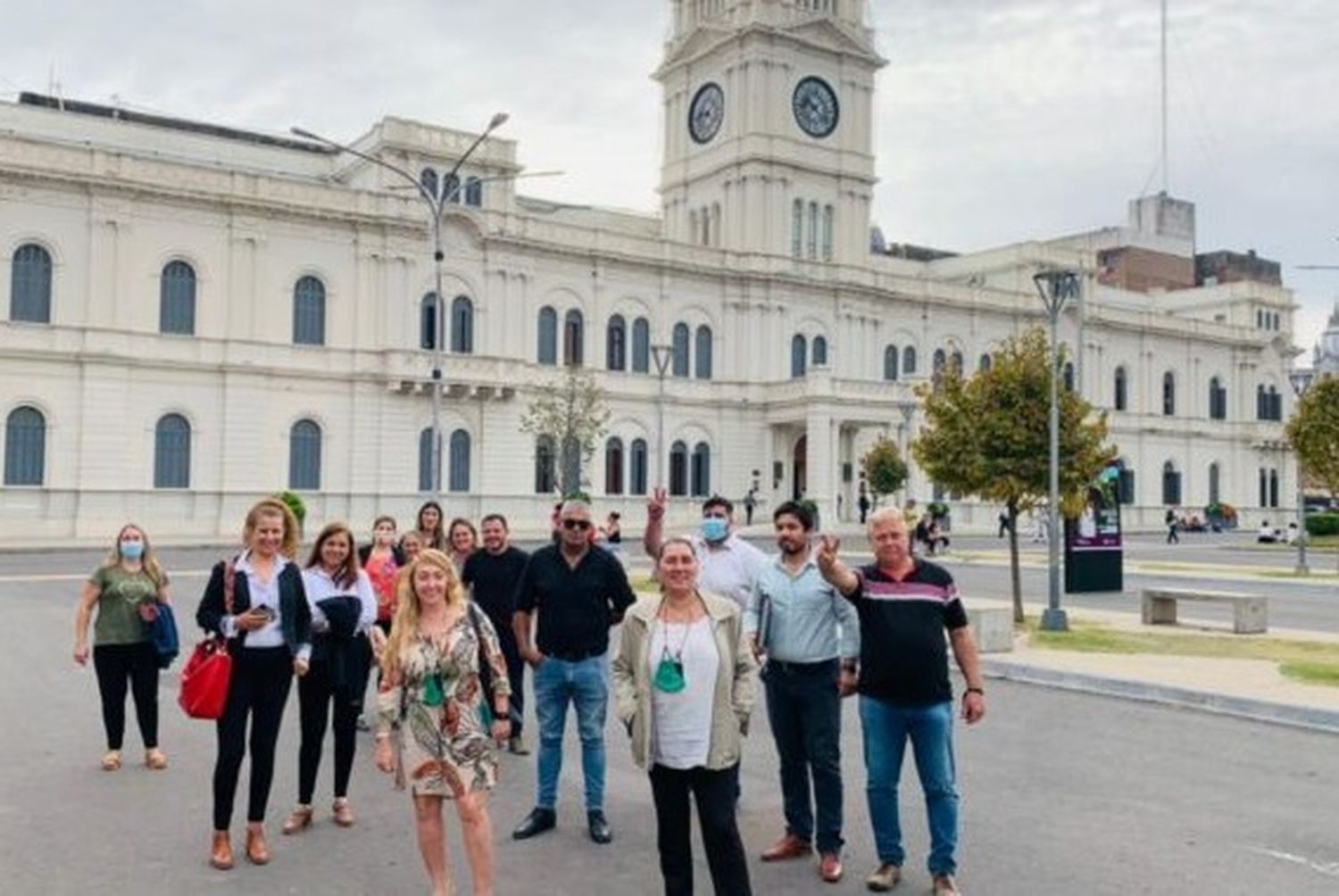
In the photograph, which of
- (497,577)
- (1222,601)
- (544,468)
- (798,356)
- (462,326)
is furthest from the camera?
(798,356)

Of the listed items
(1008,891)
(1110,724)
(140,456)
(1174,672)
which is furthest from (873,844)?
(140,456)

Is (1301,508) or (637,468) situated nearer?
(1301,508)

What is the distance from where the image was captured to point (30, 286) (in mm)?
42406

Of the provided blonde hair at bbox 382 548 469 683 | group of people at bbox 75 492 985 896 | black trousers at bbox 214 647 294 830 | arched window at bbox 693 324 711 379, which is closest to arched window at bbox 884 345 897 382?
arched window at bbox 693 324 711 379

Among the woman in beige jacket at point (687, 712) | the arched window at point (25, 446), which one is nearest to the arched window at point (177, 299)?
the arched window at point (25, 446)

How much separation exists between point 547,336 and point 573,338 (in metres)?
1.33

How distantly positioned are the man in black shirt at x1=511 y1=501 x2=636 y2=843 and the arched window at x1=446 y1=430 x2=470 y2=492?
141 feet

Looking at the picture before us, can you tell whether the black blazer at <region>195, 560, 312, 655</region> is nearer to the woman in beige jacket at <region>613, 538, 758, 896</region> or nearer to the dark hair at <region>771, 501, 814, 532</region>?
the woman in beige jacket at <region>613, 538, 758, 896</region>

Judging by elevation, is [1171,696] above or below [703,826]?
→ below

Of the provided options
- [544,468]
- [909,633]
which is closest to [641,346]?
[544,468]

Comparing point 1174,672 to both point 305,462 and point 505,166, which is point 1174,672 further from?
point 505,166

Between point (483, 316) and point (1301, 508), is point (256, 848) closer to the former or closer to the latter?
point (1301, 508)

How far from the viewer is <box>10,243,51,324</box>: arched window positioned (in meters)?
42.1

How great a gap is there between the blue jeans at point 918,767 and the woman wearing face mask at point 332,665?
10.4 feet
